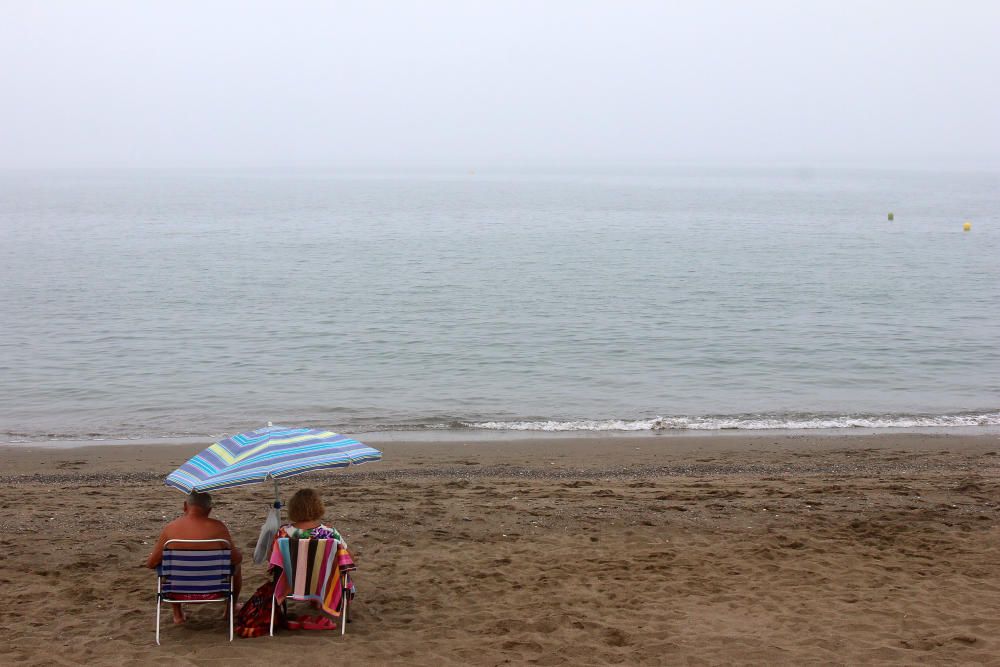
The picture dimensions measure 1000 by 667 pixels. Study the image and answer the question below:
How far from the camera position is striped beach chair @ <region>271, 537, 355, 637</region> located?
256 inches

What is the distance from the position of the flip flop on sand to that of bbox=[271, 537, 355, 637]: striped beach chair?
17 cm

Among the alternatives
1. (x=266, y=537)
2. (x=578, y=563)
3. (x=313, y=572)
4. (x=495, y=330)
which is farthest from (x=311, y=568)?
(x=495, y=330)

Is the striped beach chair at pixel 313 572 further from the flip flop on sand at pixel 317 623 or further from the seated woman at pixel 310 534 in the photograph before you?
the flip flop on sand at pixel 317 623

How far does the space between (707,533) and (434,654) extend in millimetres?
3644

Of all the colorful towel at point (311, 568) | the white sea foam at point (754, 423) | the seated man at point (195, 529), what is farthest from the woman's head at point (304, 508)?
the white sea foam at point (754, 423)

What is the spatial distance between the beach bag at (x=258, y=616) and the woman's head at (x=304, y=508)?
545 mm

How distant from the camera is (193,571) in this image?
21.2 ft

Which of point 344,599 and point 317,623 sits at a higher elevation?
point 344,599

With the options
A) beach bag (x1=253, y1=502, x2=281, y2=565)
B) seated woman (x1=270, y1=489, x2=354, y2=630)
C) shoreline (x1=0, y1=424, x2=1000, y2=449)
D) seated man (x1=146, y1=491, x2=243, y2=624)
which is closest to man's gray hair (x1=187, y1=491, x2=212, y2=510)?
seated man (x1=146, y1=491, x2=243, y2=624)

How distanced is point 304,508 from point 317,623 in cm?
85

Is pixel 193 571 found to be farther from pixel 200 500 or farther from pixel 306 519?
pixel 306 519

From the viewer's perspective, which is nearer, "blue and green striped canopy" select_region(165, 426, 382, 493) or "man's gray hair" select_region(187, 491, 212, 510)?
"blue and green striped canopy" select_region(165, 426, 382, 493)

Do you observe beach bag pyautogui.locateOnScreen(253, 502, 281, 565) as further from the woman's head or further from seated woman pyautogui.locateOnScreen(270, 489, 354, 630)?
the woman's head

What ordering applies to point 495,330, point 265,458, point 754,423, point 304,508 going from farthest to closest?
1. point 495,330
2. point 754,423
3. point 304,508
4. point 265,458
